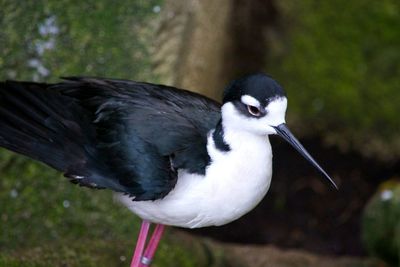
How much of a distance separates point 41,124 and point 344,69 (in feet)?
8.57

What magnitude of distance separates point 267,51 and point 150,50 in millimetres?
1186

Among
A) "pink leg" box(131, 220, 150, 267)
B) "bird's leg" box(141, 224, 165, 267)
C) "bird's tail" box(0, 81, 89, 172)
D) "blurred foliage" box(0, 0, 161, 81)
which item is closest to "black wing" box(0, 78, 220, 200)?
"bird's tail" box(0, 81, 89, 172)

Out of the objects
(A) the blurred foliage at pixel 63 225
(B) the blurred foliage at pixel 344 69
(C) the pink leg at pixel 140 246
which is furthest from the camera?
(B) the blurred foliage at pixel 344 69

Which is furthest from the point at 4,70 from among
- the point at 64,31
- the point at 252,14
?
the point at 252,14

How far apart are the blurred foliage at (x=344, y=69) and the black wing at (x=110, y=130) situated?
1.98 meters

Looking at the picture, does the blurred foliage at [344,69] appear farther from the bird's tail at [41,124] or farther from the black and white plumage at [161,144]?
the bird's tail at [41,124]

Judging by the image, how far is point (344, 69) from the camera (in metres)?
6.22

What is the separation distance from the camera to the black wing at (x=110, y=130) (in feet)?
13.3

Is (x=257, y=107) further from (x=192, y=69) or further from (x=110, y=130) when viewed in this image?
(x=192, y=69)

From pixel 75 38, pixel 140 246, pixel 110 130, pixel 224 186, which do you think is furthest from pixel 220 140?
pixel 75 38

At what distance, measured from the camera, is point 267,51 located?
627 cm

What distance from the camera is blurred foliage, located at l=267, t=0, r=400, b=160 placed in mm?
6145

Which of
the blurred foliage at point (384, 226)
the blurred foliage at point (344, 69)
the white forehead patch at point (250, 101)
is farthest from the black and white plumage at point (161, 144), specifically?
the blurred foliage at point (344, 69)

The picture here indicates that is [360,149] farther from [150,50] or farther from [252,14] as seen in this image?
A: [150,50]
